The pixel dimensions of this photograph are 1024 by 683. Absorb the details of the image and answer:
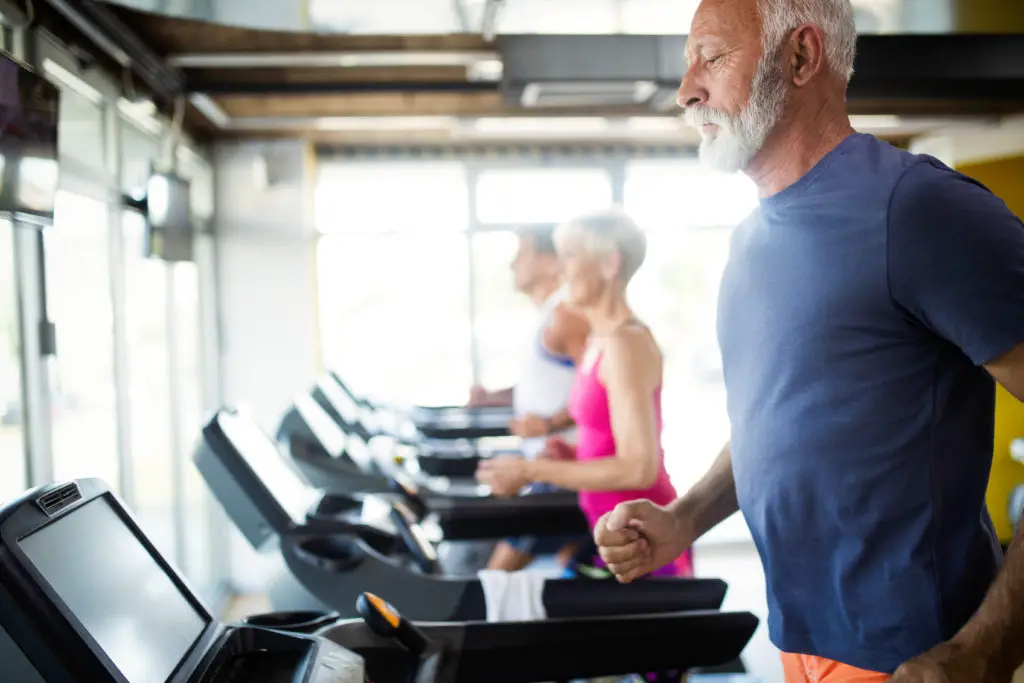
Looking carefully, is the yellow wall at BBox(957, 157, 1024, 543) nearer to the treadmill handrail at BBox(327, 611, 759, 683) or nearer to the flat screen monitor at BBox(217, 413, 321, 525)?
the treadmill handrail at BBox(327, 611, 759, 683)

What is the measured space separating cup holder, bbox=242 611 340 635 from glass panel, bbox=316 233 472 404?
188 inches

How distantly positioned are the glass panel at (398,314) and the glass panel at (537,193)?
1.15ft

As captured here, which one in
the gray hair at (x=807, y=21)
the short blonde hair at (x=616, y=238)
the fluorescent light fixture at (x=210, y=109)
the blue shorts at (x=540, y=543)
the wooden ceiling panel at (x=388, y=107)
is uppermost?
the wooden ceiling panel at (x=388, y=107)

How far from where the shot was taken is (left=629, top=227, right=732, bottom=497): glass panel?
655 centimetres

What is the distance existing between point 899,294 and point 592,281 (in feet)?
5.07

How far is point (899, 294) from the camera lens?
1.06 metres

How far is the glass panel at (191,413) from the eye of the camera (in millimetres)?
4732

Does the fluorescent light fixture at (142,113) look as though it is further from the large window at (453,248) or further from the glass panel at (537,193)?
the glass panel at (537,193)

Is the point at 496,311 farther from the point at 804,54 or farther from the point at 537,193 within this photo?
the point at 804,54

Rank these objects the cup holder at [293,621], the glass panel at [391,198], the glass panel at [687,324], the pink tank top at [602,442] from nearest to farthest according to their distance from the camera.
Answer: the cup holder at [293,621] < the pink tank top at [602,442] < the glass panel at [391,198] < the glass panel at [687,324]

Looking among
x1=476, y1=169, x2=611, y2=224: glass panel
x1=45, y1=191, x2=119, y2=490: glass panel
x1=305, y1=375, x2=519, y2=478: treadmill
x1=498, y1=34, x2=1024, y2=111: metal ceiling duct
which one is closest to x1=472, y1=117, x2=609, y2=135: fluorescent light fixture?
x1=476, y1=169, x2=611, y2=224: glass panel

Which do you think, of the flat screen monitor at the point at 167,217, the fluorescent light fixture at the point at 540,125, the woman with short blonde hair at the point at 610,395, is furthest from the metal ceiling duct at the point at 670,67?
the fluorescent light fixture at the point at 540,125

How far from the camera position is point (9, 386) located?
101 inches

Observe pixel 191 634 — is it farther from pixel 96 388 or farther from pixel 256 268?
pixel 256 268
